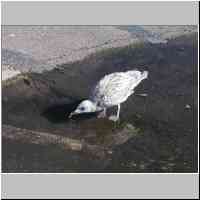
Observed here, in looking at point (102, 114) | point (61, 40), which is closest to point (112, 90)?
point (102, 114)

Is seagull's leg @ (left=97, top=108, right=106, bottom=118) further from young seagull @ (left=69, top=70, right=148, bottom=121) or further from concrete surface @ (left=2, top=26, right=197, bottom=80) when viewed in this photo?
concrete surface @ (left=2, top=26, right=197, bottom=80)

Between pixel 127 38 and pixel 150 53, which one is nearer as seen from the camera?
pixel 150 53

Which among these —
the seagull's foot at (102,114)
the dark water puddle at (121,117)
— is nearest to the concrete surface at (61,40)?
the dark water puddle at (121,117)

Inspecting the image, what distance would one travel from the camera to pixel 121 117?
732 centimetres

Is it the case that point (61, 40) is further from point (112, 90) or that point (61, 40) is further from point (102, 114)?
point (112, 90)

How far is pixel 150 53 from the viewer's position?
9.62 metres

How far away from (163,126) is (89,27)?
13.2 feet

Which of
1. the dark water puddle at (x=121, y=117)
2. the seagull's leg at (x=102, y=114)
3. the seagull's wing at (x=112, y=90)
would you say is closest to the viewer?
the dark water puddle at (x=121, y=117)

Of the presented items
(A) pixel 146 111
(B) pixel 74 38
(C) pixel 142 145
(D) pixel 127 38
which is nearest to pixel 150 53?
(D) pixel 127 38

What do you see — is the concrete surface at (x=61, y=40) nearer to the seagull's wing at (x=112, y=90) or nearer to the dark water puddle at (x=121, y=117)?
the dark water puddle at (x=121, y=117)

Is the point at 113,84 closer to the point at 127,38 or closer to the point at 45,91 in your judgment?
the point at 45,91

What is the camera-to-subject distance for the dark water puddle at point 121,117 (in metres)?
6.36

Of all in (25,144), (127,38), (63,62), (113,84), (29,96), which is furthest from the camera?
(127,38)

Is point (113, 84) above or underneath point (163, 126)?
above
